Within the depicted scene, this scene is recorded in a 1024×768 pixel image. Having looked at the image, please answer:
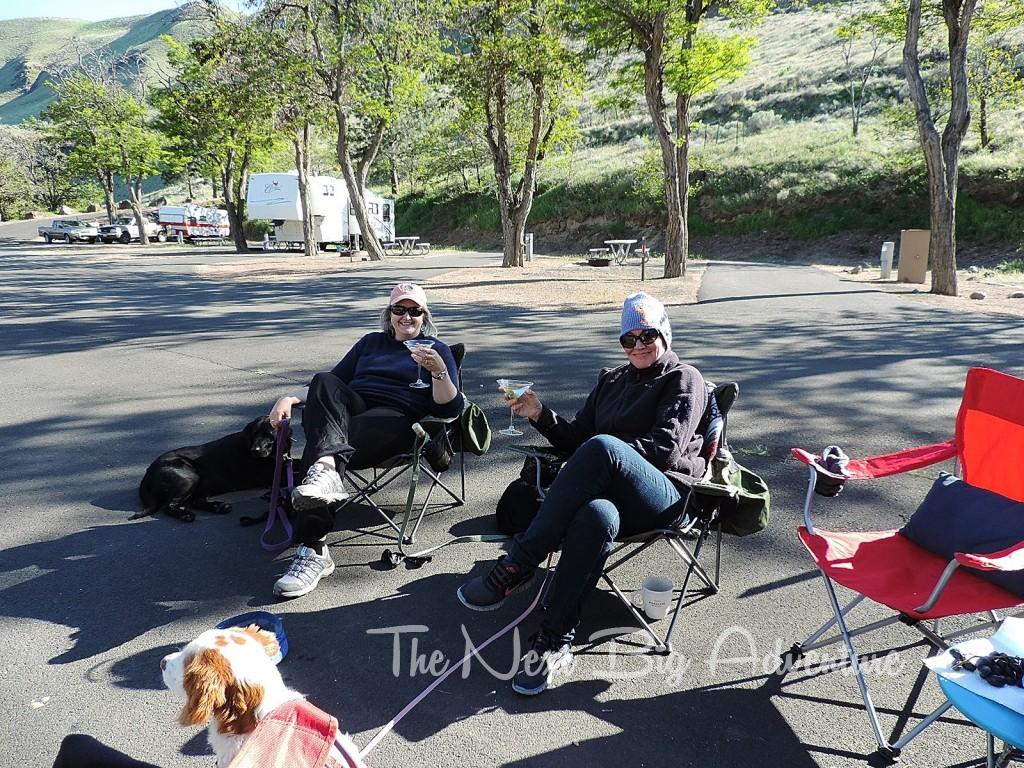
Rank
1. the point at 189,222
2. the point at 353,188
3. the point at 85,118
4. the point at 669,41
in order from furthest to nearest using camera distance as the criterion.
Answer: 1. the point at 189,222
2. the point at 85,118
3. the point at 353,188
4. the point at 669,41

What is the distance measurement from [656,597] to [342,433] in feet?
5.33

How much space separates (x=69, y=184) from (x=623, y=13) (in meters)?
62.4

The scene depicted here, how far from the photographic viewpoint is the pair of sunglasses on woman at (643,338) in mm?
3053

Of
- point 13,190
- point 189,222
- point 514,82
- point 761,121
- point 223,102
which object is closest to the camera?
point 514,82

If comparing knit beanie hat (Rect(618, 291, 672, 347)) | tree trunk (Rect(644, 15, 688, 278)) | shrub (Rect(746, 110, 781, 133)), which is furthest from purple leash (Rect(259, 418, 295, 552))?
shrub (Rect(746, 110, 781, 133))

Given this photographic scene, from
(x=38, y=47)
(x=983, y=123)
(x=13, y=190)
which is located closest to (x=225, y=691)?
(x=983, y=123)

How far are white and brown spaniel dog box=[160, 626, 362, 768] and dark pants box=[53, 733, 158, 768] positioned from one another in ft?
0.40

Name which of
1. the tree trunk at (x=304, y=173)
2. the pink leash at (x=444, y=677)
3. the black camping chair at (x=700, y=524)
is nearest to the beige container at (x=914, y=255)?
the black camping chair at (x=700, y=524)

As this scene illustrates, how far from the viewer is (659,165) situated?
21.9 metres

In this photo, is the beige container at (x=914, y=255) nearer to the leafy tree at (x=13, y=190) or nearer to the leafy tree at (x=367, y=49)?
the leafy tree at (x=367, y=49)

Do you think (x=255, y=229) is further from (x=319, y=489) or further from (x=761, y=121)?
(x=319, y=489)

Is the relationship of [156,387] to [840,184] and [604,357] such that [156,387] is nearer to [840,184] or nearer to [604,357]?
[604,357]

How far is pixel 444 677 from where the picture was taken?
8.25 feet

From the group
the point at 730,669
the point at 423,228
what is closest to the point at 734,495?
the point at 730,669
